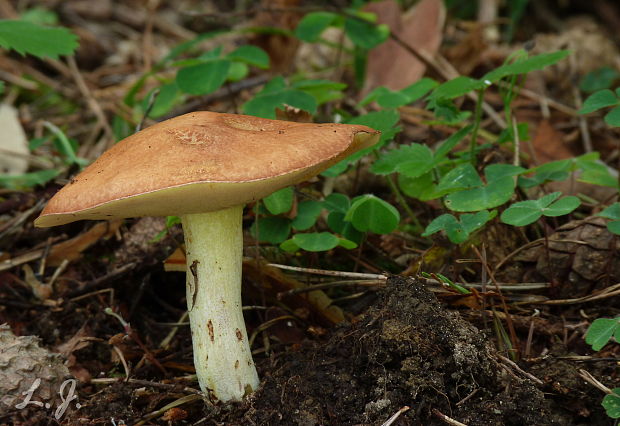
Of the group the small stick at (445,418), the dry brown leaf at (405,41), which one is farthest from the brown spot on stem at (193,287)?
the dry brown leaf at (405,41)

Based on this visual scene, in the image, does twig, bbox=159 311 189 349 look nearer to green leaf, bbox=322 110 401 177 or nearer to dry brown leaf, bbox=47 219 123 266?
dry brown leaf, bbox=47 219 123 266

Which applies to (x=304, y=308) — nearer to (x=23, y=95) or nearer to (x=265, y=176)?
(x=265, y=176)

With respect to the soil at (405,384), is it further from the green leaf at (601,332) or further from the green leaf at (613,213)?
the green leaf at (613,213)

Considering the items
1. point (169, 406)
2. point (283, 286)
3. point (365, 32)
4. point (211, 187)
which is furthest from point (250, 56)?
point (169, 406)

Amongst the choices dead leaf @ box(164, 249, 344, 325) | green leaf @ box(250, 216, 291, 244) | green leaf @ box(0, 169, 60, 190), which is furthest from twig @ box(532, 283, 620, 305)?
green leaf @ box(0, 169, 60, 190)

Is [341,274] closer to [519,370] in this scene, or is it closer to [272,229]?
[272,229]
